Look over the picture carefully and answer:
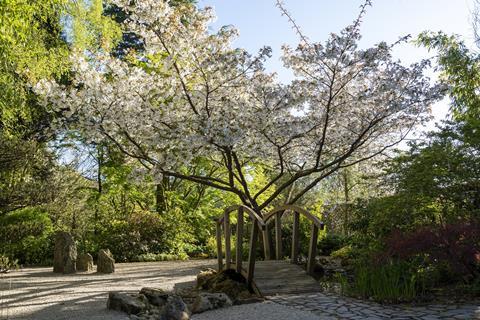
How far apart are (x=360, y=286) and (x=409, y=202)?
1.98m

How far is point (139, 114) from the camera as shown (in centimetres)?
794

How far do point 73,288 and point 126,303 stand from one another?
2406mm

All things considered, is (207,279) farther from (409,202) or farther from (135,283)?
(409,202)

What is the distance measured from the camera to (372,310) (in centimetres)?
486

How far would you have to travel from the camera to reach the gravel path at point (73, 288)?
5.29 metres

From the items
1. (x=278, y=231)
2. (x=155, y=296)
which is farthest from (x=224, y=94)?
(x=155, y=296)

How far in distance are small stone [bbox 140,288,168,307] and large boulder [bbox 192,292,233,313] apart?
0.46 metres

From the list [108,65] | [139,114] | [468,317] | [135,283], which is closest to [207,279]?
[135,283]

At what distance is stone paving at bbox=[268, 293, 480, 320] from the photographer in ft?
14.7

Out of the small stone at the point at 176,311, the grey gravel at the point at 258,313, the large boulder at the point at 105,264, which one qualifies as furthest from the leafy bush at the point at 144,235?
the small stone at the point at 176,311

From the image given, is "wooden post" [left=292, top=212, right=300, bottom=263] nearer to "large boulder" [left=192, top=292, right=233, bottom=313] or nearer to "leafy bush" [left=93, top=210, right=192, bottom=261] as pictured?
"large boulder" [left=192, top=292, right=233, bottom=313]

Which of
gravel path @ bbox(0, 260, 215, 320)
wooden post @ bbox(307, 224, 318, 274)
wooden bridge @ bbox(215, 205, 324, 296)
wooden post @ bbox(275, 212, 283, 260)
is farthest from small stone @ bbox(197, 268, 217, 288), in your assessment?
wooden post @ bbox(307, 224, 318, 274)

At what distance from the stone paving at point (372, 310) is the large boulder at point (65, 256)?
5546 millimetres

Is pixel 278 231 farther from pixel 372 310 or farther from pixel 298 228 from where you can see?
pixel 372 310
